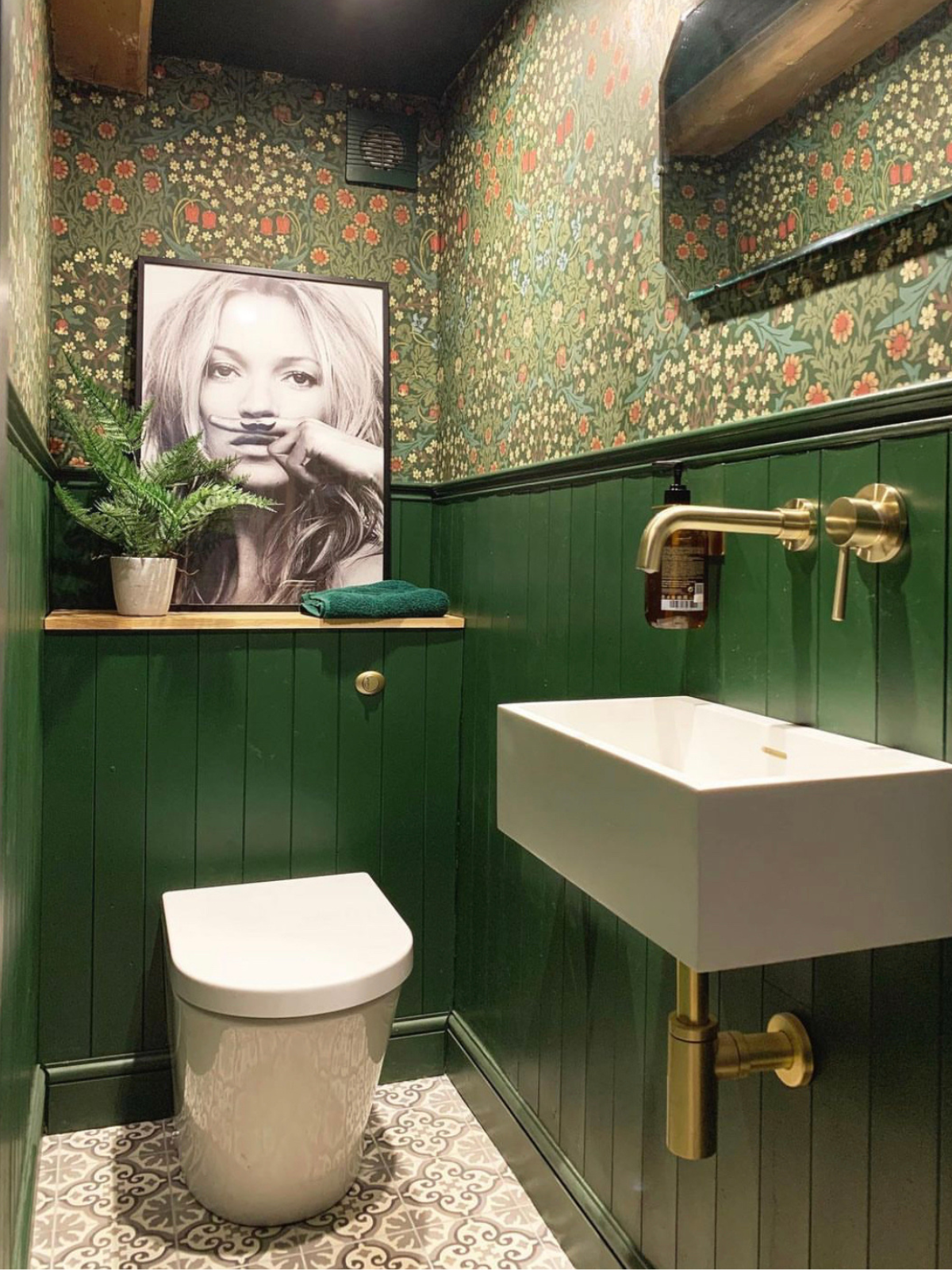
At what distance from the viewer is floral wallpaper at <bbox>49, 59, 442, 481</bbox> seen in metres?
2.41

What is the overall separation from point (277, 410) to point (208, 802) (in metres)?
0.99

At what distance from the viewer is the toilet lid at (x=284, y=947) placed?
64.6 inches

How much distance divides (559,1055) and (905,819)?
1.10 m

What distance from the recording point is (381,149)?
2.64 m

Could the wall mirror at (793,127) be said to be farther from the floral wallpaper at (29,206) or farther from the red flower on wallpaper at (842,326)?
the floral wallpaper at (29,206)

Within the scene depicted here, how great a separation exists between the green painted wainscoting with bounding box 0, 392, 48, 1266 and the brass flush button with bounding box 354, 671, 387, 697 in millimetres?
696

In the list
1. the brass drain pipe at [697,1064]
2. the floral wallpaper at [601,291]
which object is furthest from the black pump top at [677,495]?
the brass drain pipe at [697,1064]

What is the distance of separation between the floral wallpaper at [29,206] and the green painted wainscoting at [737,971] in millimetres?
963

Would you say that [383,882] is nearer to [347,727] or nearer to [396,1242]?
[347,727]

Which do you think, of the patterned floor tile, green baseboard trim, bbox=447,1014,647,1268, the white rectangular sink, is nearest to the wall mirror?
the white rectangular sink

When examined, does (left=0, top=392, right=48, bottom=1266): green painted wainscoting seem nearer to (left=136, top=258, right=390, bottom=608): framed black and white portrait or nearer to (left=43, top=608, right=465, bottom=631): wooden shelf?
(left=43, top=608, right=465, bottom=631): wooden shelf

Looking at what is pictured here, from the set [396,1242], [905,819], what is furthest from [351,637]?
[905,819]

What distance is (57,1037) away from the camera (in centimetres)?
215

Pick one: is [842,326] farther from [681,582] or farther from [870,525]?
[681,582]
